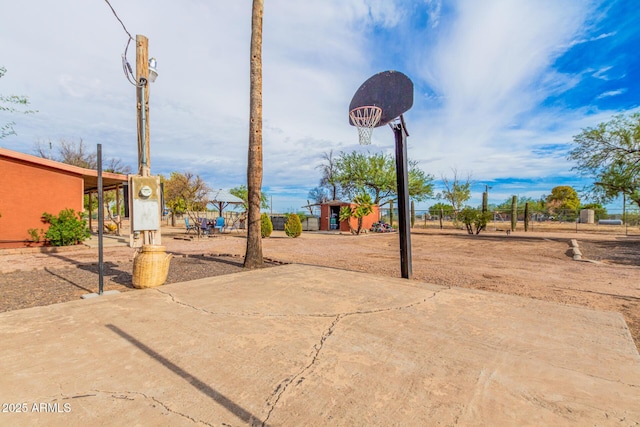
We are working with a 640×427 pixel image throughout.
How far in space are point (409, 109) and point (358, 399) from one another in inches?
168

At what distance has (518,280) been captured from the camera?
563 centimetres

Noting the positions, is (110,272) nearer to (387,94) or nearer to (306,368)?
(306,368)

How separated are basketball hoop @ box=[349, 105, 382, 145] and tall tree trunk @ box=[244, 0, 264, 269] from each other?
1.94 m

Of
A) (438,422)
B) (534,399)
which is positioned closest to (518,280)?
(534,399)

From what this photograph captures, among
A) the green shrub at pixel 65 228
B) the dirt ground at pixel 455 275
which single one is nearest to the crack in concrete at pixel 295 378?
the dirt ground at pixel 455 275

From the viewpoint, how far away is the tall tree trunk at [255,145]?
20.5ft

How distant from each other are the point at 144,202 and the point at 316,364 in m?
3.79

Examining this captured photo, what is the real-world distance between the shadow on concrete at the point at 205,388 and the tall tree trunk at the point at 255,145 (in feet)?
12.4

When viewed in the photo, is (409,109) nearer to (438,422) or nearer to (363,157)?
(438,422)

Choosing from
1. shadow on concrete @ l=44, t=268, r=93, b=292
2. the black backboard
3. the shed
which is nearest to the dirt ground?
shadow on concrete @ l=44, t=268, r=93, b=292

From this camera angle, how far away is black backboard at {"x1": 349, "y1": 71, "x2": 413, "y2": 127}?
4.96m

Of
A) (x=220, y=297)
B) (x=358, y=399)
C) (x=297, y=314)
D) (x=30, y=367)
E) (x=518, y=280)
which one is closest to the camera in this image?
(x=358, y=399)

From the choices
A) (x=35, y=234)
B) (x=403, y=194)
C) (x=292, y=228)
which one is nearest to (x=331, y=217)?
(x=292, y=228)

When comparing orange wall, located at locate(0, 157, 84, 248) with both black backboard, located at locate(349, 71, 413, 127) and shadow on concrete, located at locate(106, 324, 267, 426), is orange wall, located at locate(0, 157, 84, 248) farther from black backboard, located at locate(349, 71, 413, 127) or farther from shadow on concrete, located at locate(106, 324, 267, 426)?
black backboard, located at locate(349, 71, 413, 127)
